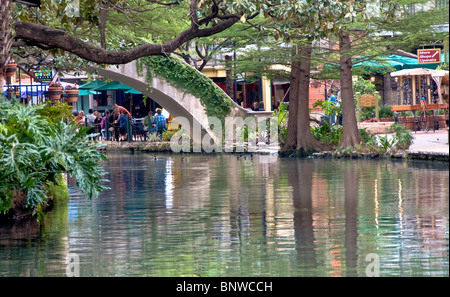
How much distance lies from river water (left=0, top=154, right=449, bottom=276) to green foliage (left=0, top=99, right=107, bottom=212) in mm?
579

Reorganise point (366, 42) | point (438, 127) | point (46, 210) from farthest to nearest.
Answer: point (438, 127) < point (366, 42) < point (46, 210)

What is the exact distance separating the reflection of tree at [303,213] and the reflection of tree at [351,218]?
1.18 ft

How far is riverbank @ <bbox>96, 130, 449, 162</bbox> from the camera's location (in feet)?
67.9

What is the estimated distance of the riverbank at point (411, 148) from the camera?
20.7 m

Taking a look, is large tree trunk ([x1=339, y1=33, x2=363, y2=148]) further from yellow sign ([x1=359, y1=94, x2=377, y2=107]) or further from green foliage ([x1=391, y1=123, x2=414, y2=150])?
yellow sign ([x1=359, y1=94, x2=377, y2=107])

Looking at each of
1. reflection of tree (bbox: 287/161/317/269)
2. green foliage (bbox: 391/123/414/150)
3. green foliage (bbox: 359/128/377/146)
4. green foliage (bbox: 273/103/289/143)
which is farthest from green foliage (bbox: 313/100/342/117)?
reflection of tree (bbox: 287/161/317/269)

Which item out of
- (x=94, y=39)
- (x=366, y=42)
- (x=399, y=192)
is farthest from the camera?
(x=366, y=42)

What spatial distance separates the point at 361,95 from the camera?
3397 cm

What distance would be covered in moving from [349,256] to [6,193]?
4.69 m

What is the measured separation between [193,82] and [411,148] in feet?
29.1

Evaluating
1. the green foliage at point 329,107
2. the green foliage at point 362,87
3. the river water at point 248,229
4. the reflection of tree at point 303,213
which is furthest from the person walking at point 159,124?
the river water at point 248,229

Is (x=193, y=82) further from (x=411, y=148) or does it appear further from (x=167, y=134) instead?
(x=411, y=148)
